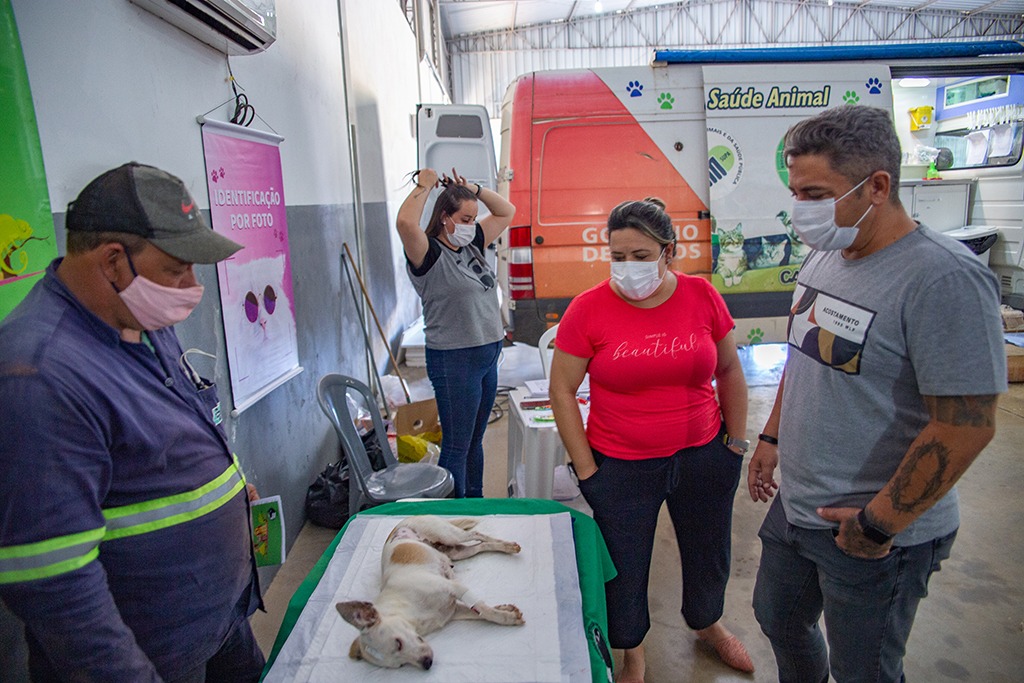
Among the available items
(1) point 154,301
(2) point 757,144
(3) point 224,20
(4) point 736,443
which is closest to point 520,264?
(2) point 757,144

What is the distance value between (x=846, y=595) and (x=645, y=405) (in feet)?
2.33

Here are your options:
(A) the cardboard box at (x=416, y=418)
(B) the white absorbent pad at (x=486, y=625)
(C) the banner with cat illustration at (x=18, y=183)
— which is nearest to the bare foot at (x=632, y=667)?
(B) the white absorbent pad at (x=486, y=625)

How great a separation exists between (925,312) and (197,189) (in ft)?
7.61

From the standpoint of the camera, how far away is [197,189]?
90.2 inches

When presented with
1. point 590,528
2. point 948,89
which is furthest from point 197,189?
point 948,89

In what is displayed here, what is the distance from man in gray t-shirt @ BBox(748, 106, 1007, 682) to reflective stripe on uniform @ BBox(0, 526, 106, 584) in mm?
1503

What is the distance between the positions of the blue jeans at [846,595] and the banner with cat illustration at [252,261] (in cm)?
206

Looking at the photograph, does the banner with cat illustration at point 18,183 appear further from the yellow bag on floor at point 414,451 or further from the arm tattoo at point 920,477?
the yellow bag on floor at point 414,451

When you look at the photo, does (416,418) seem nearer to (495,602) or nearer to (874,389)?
(495,602)

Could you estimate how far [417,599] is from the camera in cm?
138

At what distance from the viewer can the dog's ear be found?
1263 mm

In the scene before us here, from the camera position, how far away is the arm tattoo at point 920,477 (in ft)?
4.19

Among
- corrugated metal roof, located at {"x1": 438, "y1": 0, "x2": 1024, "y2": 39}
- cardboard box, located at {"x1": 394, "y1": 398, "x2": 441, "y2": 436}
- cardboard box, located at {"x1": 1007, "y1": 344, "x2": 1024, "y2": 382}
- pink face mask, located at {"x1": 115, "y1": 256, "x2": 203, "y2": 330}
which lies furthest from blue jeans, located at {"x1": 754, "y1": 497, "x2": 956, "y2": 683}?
corrugated metal roof, located at {"x1": 438, "y1": 0, "x2": 1024, "y2": 39}

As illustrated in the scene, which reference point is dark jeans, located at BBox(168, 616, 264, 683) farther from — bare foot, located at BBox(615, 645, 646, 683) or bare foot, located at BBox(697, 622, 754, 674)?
bare foot, located at BBox(697, 622, 754, 674)
